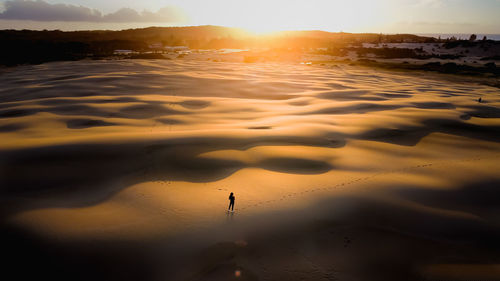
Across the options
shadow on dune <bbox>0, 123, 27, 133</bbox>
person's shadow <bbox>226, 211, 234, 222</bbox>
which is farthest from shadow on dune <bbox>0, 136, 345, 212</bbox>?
shadow on dune <bbox>0, 123, 27, 133</bbox>

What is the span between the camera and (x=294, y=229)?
345 cm

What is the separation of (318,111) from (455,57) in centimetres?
3915

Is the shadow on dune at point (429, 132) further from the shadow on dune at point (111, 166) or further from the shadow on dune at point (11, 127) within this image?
the shadow on dune at point (11, 127)

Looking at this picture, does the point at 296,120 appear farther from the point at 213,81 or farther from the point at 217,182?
the point at 213,81

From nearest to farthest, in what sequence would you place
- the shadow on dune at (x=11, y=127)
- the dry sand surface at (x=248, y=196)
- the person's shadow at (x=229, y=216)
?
the dry sand surface at (x=248, y=196) → the person's shadow at (x=229, y=216) → the shadow on dune at (x=11, y=127)

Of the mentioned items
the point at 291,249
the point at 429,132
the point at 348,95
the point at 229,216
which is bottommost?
the point at 291,249

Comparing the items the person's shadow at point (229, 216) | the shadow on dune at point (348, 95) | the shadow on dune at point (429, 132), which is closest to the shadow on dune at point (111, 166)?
the person's shadow at point (229, 216)

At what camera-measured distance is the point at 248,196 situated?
13.4 ft

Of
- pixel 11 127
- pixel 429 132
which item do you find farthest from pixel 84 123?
pixel 429 132

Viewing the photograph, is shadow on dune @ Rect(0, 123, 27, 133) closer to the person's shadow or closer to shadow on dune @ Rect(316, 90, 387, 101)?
the person's shadow

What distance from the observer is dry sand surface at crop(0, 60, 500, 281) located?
2945mm

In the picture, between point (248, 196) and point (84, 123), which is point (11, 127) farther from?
point (248, 196)

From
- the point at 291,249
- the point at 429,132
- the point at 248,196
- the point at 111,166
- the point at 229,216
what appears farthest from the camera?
the point at 429,132

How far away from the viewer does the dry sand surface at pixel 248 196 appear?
295cm
